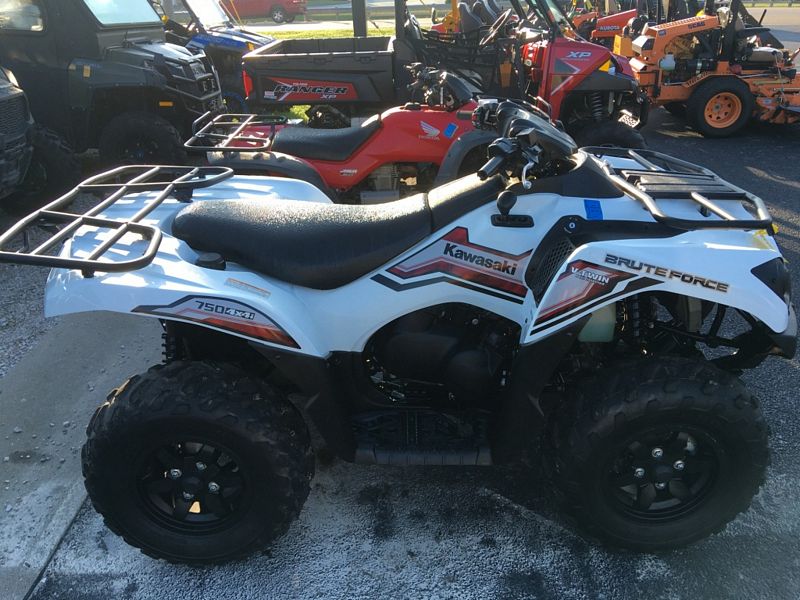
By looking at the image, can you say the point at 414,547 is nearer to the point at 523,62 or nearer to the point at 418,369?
the point at 418,369

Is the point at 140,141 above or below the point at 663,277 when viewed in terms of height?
below

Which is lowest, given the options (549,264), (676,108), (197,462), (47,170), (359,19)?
(676,108)

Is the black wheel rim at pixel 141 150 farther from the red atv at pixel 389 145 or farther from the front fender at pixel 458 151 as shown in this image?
the front fender at pixel 458 151

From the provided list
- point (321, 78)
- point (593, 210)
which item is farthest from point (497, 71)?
point (593, 210)

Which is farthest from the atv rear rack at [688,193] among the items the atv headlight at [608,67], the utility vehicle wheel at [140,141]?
the utility vehicle wheel at [140,141]

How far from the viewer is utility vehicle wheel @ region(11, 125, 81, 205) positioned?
6.08 meters

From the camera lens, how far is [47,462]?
2.96m

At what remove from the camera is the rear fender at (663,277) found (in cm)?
205

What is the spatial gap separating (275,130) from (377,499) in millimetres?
3472

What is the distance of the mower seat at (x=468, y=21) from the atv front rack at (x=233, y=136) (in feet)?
12.1

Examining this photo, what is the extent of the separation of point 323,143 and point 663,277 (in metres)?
3.54

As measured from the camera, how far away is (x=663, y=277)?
206 cm

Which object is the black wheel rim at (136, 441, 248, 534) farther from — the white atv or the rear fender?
the rear fender

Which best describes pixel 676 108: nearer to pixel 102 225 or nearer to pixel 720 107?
pixel 720 107
